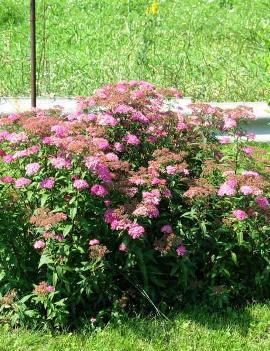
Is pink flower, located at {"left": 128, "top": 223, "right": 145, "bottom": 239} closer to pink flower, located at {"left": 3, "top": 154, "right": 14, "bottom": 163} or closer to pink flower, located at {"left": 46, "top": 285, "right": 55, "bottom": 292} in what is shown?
pink flower, located at {"left": 46, "top": 285, "right": 55, "bottom": 292}

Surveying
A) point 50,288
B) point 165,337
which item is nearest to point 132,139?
point 50,288

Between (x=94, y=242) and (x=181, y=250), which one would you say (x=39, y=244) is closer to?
(x=94, y=242)

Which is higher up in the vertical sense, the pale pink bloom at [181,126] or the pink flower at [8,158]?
the pale pink bloom at [181,126]

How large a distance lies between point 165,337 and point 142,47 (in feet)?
18.3

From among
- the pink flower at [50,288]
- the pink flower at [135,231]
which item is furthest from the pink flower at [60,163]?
the pink flower at [50,288]

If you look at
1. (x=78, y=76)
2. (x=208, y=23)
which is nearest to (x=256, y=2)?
(x=208, y=23)

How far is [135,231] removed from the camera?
403 cm

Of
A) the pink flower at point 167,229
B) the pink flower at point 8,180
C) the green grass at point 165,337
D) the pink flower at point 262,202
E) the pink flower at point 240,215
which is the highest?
the pink flower at point 8,180

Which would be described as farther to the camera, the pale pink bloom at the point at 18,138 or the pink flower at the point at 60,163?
the pale pink bloom at the point at 18,138

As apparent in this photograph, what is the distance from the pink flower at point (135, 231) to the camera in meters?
4.02

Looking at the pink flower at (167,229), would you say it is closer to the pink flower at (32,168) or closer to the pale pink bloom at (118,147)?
the pale pink bloom at (118,147)

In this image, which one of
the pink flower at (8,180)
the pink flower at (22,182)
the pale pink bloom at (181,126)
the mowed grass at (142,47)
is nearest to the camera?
the pink flower at (22,182)

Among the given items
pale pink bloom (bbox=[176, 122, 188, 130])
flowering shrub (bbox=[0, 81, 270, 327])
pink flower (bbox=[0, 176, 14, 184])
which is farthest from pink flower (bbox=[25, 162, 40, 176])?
pale pink bloom (bbox=[176, 122, 188, 130])

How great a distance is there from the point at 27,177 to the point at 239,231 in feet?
4.66
